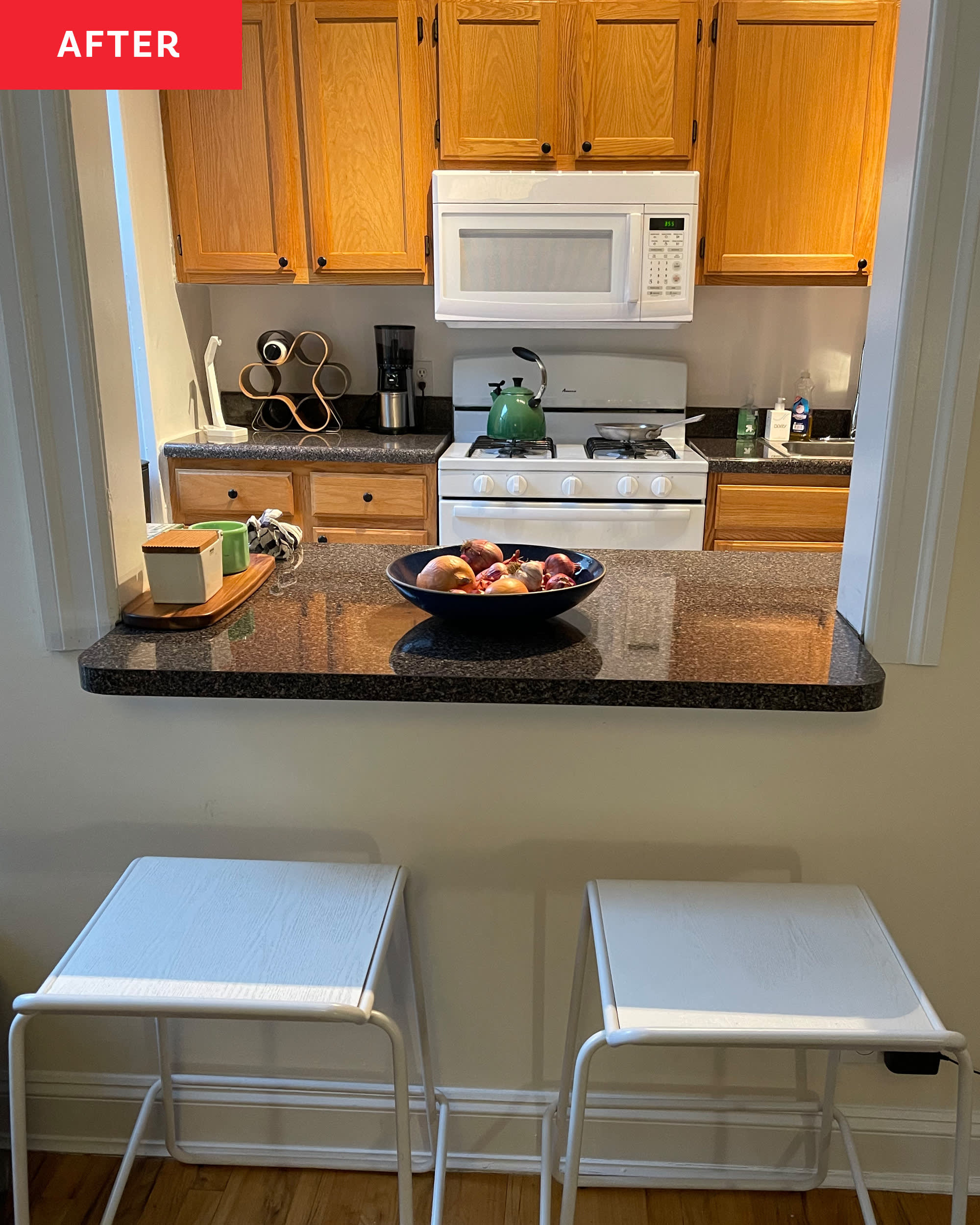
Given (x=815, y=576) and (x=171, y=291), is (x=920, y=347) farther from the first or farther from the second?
(x=171, y=291)

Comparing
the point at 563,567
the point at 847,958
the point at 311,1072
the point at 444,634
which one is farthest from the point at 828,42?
the point at 311,1072

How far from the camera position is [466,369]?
357 centimetres

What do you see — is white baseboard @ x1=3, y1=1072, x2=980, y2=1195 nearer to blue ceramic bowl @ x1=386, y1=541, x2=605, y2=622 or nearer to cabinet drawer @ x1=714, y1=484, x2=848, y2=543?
blue ceramic bowl @ x1=386, y1=541, x2=605, y2=622

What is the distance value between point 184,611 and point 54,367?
370mm

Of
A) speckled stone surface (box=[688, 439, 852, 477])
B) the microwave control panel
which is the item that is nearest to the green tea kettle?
the microwave control panel

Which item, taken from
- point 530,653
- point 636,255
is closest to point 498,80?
point 636,255

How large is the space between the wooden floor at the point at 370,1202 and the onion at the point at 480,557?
3.24 ft

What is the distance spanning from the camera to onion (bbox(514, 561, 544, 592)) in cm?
138

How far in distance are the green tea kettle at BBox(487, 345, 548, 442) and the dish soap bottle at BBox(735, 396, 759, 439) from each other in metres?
0.77

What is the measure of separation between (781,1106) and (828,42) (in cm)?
297

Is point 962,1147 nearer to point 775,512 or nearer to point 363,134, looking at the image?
point 775,512

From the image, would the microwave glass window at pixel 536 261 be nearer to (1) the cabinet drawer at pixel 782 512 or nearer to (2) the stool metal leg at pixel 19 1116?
(1) the cabinet drawer at pixel 782 512

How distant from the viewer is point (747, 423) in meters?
3.50

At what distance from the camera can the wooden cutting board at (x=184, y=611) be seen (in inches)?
54.2
